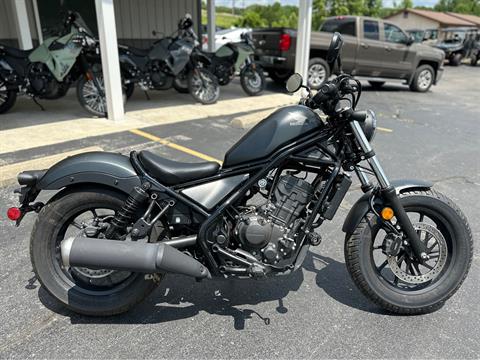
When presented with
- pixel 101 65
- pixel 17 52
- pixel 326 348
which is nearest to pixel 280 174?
pixel 326 348

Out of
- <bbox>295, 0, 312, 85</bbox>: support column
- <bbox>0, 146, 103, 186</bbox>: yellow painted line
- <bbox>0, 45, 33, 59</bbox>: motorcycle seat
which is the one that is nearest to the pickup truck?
<bbox>295, 0, 312, 85</bbox>: support column

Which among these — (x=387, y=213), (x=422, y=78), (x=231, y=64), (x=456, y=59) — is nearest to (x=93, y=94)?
(x=231, y=64)

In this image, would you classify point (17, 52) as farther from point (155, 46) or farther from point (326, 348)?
point (326, 348)

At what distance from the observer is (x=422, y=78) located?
1188cm

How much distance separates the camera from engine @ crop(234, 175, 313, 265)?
228 cm

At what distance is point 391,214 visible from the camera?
2.36 m

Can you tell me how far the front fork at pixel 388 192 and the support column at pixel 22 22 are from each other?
711 cm

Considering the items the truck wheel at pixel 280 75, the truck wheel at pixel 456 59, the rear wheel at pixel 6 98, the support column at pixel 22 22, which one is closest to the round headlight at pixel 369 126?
the rear wheel at pixel 6 98

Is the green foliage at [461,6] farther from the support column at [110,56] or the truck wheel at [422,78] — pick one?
the support column at [110,56]

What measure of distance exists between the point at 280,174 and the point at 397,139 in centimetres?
494

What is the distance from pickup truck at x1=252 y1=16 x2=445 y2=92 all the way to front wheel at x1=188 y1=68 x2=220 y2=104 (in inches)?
102

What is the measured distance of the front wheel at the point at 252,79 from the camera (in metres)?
9.34

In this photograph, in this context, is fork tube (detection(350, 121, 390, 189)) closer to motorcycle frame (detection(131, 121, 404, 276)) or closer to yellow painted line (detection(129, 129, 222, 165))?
motorcycle frame (detection(131, 121, 404, 276))

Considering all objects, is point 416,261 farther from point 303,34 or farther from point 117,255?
point 303,34
